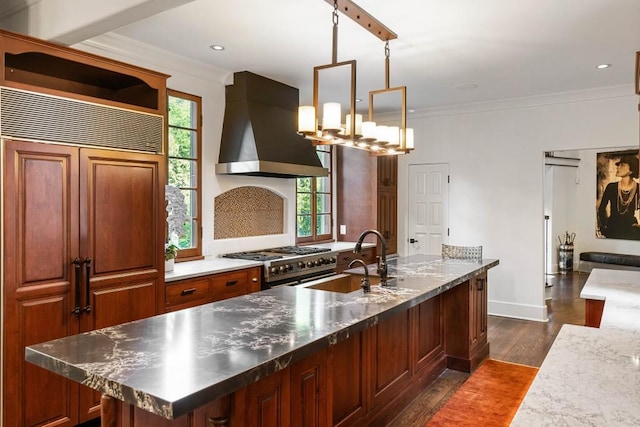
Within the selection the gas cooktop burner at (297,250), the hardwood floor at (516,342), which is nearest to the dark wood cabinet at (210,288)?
the gas cooktop burner at (297,250)

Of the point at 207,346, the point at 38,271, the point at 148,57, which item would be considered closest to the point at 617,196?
the point at 148,57

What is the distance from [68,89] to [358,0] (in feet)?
7.21

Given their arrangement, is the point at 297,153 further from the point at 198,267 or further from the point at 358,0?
the point at 358,0

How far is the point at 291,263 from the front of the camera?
4.41m

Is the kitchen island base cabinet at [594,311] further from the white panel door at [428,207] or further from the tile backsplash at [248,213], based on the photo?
the white panel door at [428,207]

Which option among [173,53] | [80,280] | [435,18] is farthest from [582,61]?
[80,280]

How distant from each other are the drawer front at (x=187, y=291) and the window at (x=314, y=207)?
2.25 meters

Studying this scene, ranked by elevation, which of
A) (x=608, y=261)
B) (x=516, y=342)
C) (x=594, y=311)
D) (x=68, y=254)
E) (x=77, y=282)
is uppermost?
(x=68, y=254)

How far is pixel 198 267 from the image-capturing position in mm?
3857

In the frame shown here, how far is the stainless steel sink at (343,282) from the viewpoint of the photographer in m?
3.15

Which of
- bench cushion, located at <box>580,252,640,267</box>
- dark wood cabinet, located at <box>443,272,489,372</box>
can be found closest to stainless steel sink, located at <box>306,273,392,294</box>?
dark wood cabinet, located at <box>443,272,489,372</box>

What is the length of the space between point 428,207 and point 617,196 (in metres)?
4.83

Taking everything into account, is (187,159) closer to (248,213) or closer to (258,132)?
(258,132)

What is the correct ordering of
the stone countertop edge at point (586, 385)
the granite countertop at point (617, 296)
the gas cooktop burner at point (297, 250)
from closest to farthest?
the stone countertop edge at point (586, 385), the granite countertop at point (617, 296), the gas cooktop burner at point (297, 250)
